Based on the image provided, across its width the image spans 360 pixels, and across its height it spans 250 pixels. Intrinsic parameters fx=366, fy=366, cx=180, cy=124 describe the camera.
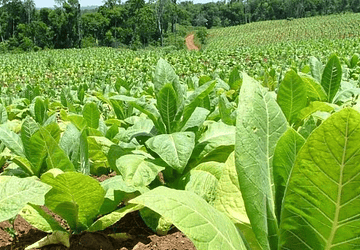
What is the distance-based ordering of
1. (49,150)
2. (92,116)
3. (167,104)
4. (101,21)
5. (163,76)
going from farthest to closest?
(101,21) → (92,116) → (163,76) → (167,104) → (49,150)

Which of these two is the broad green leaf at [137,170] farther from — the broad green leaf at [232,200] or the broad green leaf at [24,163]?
the broad green leaf at [24,163]

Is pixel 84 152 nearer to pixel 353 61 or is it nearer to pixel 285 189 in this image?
pixel 285 189

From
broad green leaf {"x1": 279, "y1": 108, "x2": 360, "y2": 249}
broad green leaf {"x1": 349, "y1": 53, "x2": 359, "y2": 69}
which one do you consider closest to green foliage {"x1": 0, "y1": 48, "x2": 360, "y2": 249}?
broad green leaf {"x1": 279, "y1": 108, "x2": 360, "y2": 249}

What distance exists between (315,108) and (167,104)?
72 centimetres

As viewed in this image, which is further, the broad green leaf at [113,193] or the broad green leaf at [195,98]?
→ the broad green leaf at [195,98]

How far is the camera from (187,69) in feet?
58.9

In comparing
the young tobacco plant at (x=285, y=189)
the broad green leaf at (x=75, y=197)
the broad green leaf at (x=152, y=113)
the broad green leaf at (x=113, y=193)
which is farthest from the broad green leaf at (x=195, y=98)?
the young tobacco plant at (x=285, y=189)

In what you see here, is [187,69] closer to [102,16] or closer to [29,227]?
Result: [29,227]

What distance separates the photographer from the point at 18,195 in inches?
45.5

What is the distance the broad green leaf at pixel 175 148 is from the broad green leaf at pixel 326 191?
2.14ft

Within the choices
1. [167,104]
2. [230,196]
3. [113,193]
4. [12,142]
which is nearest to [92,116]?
[12,142]

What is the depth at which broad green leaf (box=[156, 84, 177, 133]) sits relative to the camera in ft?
5.64

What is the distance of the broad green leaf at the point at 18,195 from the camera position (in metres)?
1.12

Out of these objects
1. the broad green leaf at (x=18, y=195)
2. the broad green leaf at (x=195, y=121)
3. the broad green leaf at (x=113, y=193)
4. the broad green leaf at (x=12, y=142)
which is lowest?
the broad green leaf at (x=113, y=193)
